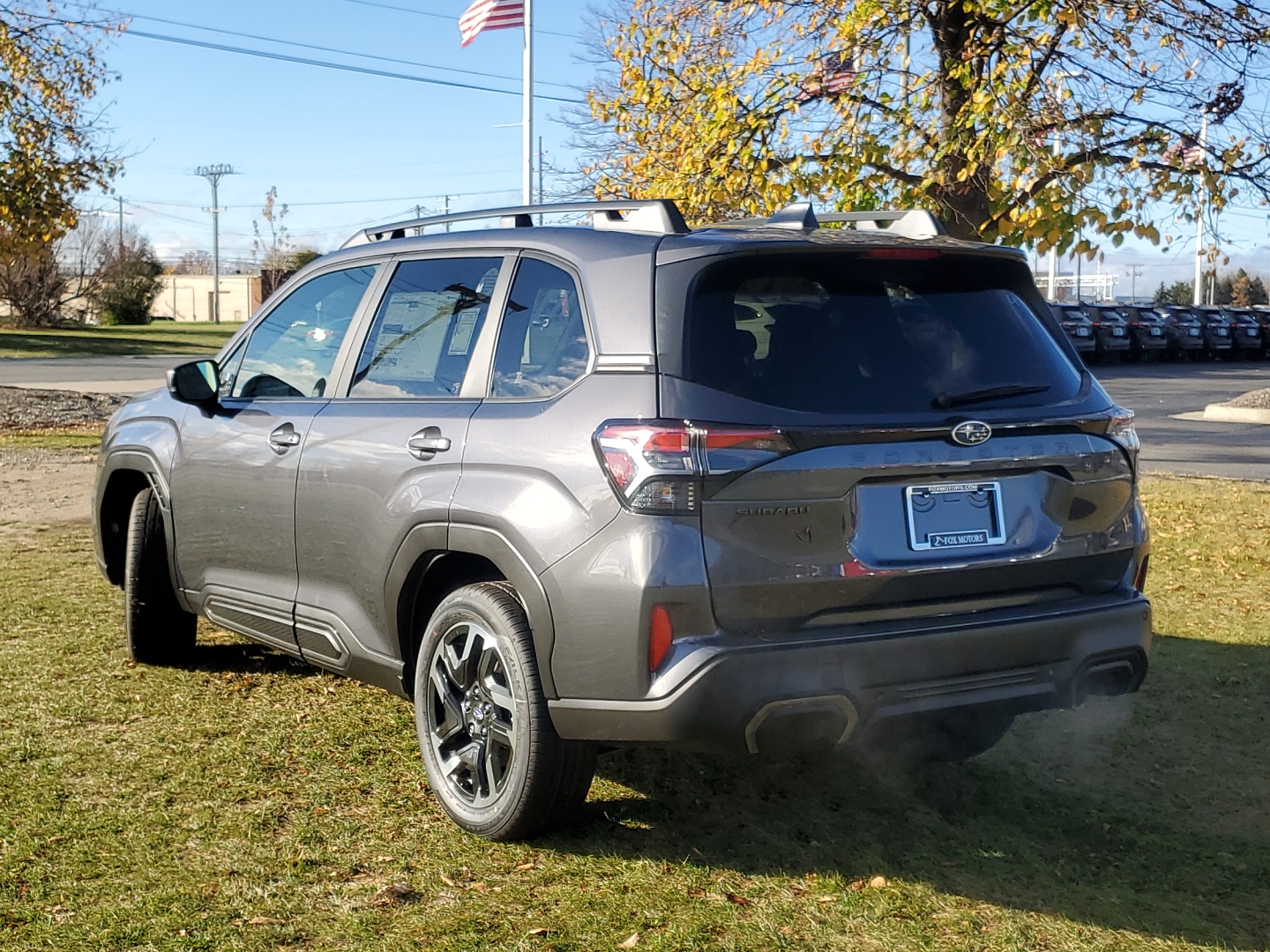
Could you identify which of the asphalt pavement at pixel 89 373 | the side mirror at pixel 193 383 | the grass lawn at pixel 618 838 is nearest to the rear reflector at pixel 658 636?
the grass lawn at pixel 618 838

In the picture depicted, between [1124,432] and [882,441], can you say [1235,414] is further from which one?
[882,441]

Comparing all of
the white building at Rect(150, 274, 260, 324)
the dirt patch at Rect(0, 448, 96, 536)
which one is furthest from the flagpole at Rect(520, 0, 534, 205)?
the white building at Rect(150, 274, 260, 324)

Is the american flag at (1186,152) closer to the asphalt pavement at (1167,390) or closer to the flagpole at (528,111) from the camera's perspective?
the asphalt pavement at (1167,390)

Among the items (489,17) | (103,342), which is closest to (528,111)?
(489,17)

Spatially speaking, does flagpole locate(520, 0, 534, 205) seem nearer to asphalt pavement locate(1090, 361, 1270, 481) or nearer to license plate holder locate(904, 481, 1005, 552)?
asphalt pavement locate(1090, 361, 1270, 481)

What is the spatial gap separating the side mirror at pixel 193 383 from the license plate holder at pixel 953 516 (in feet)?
10.1

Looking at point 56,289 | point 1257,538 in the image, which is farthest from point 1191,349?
point 56,289

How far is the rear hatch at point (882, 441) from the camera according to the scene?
12.2 feet

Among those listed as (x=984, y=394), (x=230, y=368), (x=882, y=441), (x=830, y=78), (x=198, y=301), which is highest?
(x=198, y=301)

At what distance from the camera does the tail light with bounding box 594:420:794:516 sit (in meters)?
3.66

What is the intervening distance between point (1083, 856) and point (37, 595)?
5.99m

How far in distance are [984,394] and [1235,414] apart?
2024 cm

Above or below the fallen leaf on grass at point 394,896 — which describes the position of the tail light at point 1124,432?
above

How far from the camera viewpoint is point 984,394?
409 cm
